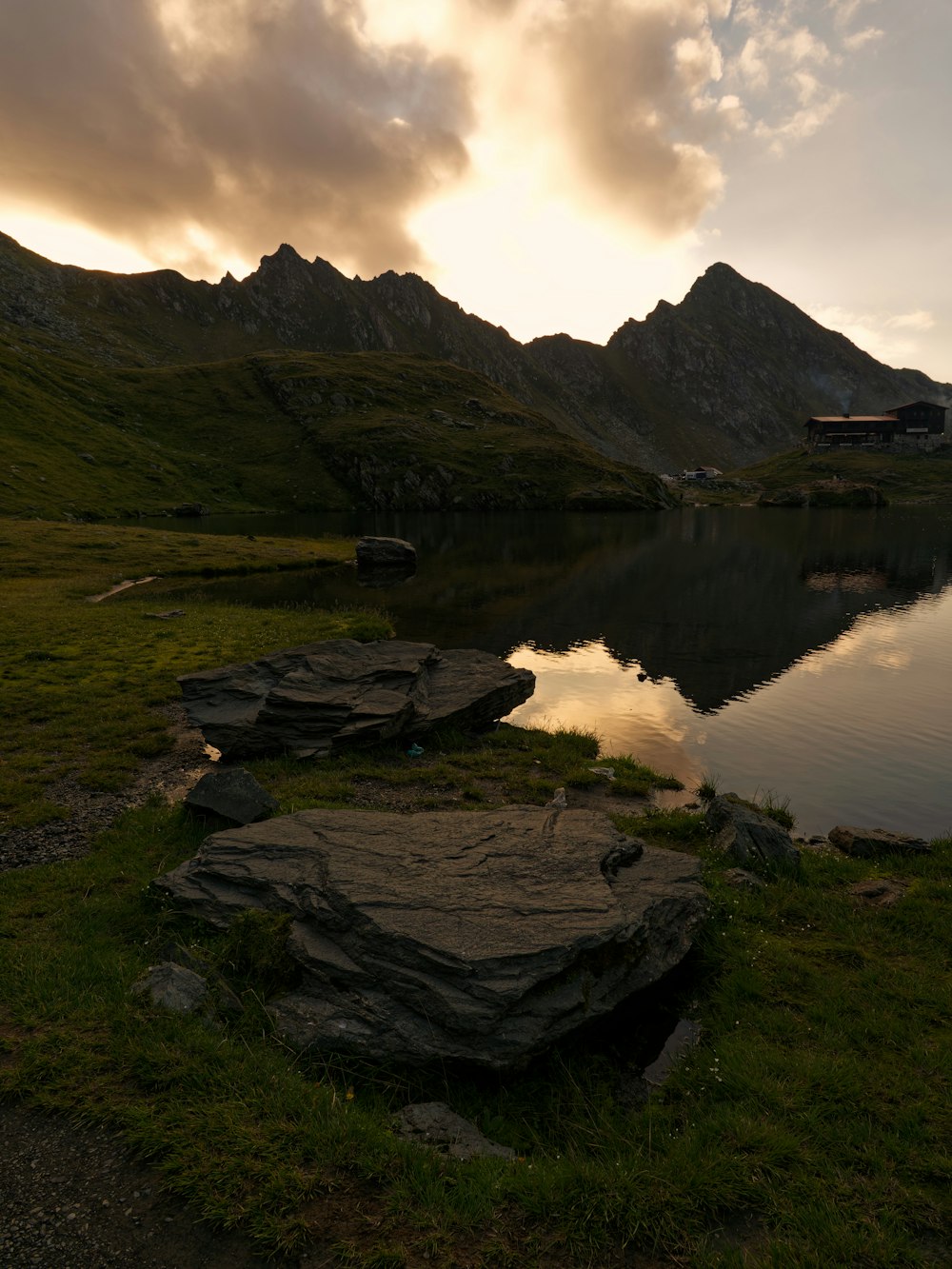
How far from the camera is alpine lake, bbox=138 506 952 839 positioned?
24.1 m

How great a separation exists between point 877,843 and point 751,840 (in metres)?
4.00

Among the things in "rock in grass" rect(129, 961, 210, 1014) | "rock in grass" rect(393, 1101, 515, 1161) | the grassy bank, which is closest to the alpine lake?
the grassy bank

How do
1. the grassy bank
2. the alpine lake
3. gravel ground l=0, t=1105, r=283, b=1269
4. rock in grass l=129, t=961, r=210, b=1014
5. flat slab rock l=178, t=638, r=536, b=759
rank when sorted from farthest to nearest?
the alpine lake, flat slab rock l=178, t=638, r=536, b=759, rock in grass l=129, t=961, r=210, b=1014, the grassy bank, gravel ground l=0, t=1105, r=283, b=1269

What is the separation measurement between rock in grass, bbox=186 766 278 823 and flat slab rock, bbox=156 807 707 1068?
1.82m

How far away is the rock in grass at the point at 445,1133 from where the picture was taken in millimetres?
8141

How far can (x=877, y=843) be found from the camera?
1697 cm

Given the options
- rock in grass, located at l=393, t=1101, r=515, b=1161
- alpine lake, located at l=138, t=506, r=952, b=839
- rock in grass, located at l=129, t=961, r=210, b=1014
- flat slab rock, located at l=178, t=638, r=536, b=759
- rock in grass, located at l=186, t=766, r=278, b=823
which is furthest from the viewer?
alpine lake, located at l=138, t=506, r=952, b=839

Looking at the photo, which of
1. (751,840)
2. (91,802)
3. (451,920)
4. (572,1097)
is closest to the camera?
(572,1097)

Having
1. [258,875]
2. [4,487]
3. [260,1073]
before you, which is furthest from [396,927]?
[4,487]

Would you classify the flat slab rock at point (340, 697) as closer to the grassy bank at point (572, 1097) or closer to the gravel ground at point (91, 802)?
the gravel ground at point (91, 802)

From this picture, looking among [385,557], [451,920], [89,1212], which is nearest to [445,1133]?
[451,920]

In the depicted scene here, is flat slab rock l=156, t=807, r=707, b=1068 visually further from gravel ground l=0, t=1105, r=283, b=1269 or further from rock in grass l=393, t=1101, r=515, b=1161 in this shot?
gravel ground l=0, t=1105, r=283, b=1269

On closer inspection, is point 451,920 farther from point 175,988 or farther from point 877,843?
point 877,843

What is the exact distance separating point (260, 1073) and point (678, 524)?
153240 mm
